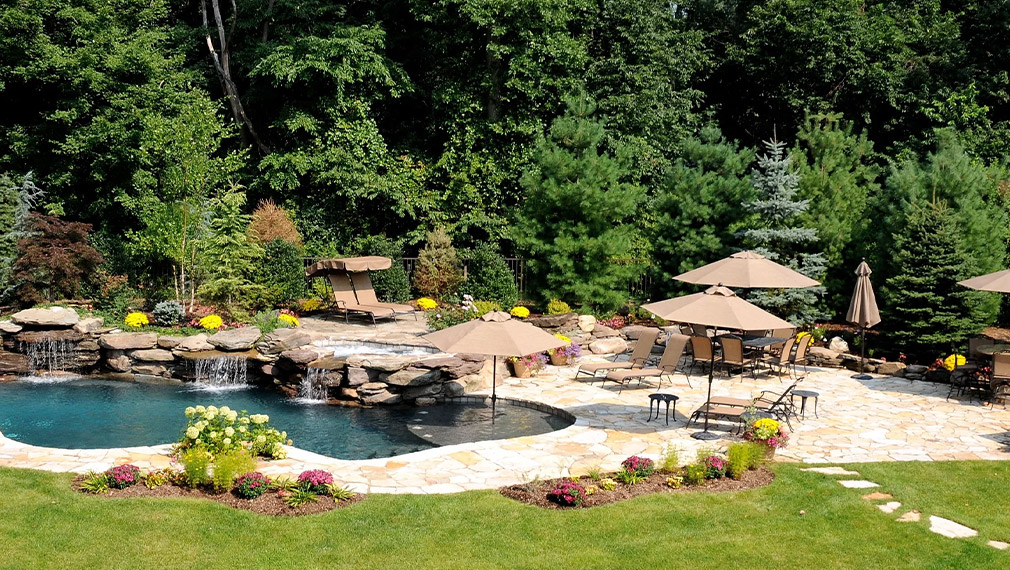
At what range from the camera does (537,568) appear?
7336 millimetres

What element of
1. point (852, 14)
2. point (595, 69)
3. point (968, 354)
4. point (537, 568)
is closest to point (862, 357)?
point (968, 354)

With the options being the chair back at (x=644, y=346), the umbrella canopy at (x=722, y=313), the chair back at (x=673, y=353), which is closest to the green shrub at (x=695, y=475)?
the umbrella canopy at (x=722, y=313)

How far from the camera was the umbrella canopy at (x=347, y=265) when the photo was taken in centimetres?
1997

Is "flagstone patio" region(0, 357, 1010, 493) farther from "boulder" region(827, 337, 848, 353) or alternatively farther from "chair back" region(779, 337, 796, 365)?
"boulder" region(827, 337, 848, 353)

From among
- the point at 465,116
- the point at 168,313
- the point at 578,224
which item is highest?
the point at 465,116

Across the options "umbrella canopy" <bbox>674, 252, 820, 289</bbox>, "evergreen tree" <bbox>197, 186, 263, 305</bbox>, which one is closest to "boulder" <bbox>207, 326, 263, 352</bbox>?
"evergreen tree" <bbox>197, 186, 263, 305</bbox>

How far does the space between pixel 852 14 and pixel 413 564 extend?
1060 inches

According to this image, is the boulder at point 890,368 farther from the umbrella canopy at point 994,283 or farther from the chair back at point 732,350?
the chair back at point 732,350

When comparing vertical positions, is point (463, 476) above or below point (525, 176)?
below

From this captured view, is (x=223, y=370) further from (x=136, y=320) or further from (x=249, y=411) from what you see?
(x=136, y=320)

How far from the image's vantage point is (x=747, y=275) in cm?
1524

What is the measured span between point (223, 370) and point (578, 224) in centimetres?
909

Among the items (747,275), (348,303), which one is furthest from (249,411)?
(747,275)

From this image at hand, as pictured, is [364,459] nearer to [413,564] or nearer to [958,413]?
[413,564]
